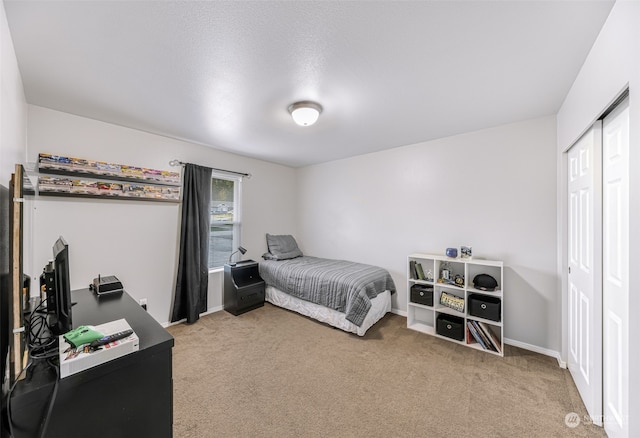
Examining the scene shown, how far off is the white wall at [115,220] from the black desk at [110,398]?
1.91 m

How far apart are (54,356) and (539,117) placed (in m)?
4.12

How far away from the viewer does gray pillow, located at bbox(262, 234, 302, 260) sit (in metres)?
4.31

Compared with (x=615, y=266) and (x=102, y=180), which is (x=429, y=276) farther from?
(x=102, y=180)

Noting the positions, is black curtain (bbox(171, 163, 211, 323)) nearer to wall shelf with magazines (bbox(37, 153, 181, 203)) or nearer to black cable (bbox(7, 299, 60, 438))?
wall shelf with magazines (bbox(37, 153, 181, 203))

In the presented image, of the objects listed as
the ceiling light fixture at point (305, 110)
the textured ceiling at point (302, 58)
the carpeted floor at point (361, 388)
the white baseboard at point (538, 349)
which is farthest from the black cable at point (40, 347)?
the white baseboard at point (538, 349)

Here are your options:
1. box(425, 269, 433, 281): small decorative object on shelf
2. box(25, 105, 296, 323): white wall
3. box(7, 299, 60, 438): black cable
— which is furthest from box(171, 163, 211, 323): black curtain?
box(425, 269, 433, 281): small decorative object on shelf

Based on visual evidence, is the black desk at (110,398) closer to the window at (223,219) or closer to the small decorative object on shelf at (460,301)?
the window at (223,219)

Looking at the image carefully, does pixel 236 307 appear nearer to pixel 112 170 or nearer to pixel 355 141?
pixel 112 170

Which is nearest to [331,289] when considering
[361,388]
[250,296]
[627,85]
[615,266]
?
[361,388]

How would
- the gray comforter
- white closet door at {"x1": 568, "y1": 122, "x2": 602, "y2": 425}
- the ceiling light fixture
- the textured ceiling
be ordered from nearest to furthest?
the textured ceiling, white closet door at {"x1": 568, "y1": 122, "x2": 602, "y2": 425}, the ceiling light fixture, the gray comforter

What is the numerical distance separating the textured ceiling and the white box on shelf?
63.8 inches

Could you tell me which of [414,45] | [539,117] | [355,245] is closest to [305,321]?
[355,245]

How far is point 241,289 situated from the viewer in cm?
357

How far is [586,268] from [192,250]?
3.99 meters
